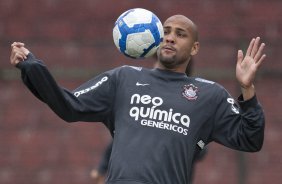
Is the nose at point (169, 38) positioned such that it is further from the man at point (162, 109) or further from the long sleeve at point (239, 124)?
the long sleeve at point (239, 124)

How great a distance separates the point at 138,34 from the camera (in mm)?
5855

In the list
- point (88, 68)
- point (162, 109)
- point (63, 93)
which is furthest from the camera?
point (88, 68)

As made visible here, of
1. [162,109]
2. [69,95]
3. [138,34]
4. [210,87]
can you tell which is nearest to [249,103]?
[210,87]

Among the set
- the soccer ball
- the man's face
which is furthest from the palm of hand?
the soccer ball

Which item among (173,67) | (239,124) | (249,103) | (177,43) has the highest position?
(177,43)

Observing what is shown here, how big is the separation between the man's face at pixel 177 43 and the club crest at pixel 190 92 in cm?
17

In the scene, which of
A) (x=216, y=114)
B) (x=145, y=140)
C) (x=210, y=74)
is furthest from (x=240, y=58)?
(x=210, y=74)

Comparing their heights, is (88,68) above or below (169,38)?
below

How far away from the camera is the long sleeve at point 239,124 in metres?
5.65

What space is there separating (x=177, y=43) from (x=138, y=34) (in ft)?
0.86

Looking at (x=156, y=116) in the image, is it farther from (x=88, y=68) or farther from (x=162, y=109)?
(x=88, y=68)

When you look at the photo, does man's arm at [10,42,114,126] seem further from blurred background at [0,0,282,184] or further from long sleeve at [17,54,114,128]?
blurred background at [0,0,282,184]

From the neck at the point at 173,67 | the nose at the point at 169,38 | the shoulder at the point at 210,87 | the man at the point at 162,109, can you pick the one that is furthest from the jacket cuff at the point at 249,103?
the nose at the point at 169,38

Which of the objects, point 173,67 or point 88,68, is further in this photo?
point 88,68
